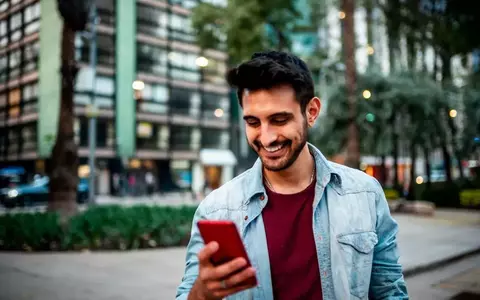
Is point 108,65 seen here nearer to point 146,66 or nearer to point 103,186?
point 146,66

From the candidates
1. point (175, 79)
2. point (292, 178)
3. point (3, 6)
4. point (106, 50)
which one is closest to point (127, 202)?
point (106, 50)

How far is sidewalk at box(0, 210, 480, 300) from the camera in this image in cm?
571

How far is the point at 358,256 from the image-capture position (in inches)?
73.9

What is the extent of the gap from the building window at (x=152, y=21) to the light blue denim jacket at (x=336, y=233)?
133ft

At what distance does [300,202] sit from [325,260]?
0.92ft

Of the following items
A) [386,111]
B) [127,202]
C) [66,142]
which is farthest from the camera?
[127,202]

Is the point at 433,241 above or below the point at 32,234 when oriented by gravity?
below

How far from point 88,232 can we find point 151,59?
112 ft

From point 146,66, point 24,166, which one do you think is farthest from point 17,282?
point 146,66

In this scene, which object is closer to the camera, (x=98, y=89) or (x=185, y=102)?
(x=98, y=89)

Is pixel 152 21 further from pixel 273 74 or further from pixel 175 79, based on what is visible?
pixel 273 74

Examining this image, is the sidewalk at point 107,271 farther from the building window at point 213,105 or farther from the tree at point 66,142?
the building window at point 213,105

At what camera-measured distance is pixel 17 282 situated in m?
6.29

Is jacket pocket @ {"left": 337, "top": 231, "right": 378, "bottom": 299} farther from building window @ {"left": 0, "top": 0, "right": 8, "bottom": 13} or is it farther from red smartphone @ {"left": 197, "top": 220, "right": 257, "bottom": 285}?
building window @ {"left": 0, "top": 0, "right": 8, "bottom": 13}
